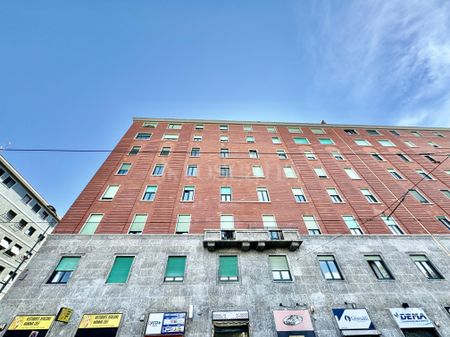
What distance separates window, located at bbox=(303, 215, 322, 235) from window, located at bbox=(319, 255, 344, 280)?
6.65ft

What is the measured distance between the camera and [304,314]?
36.1 feet

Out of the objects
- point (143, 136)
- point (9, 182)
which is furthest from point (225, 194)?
point (9, 182)

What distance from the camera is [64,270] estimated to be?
12.6 meters

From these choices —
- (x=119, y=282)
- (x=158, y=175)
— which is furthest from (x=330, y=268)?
(x=158, y=175)

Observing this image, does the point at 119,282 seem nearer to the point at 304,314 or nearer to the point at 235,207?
the point at 235,207

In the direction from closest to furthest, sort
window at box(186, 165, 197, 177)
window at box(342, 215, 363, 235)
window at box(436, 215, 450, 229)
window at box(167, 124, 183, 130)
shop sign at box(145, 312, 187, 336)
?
shop sign at box(145, 312, 187, 336)
window at box(342, 215, 363, 235)
window at box(436, 215, 450, 229)
window at box(186, 165, 197, 177)
window at box(167, 124, 183, 130)

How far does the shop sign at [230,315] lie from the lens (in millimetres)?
10758

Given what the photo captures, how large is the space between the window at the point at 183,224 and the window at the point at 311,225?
350 inches

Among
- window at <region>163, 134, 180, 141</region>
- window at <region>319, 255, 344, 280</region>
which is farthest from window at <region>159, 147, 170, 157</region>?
window at <region>319, 255, 344, 280</region>

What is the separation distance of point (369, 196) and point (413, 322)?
400 inches

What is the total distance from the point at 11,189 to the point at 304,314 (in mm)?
38129

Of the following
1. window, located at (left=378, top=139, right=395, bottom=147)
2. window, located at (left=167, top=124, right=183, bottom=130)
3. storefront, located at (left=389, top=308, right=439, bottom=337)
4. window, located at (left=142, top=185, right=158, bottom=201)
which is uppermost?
window, located at (left=167, top=124, right=183, bottom=130)

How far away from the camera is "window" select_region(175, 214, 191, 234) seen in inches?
601

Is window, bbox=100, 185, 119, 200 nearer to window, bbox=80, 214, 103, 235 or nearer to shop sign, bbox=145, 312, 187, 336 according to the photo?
→ window, bbox=80, 214, 103, 235
